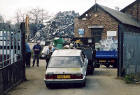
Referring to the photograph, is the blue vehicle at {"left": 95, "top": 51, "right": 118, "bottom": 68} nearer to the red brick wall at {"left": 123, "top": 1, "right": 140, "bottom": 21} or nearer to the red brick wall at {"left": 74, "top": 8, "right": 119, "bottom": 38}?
the red brick wall at {"left": 74, "top": 8, "right": 119, "bottom": 38}

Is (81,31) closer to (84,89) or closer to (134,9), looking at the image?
Answer: (134,9)

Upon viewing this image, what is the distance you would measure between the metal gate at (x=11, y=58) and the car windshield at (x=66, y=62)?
169cm

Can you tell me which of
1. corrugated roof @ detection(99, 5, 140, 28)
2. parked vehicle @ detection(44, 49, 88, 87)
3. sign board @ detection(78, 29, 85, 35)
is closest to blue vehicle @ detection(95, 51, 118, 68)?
parked vehicle @ detection(44, 49, 88, 87)

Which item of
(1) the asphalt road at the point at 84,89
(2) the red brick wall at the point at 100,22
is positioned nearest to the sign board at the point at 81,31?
(2) the red brick wall at the point at 100,22

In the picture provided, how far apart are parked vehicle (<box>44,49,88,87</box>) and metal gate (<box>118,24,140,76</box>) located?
109 inches

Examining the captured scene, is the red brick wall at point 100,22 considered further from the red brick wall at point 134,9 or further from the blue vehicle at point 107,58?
the blue vehicle at point 107,58

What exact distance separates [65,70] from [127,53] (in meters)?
4.62

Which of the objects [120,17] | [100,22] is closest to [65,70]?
[100,22]

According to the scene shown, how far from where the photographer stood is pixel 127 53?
16.2m

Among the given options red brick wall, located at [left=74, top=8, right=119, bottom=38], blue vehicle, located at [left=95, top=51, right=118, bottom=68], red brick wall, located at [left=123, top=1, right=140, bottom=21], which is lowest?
blue vehicle, located at [left=95, top=51, right=118, bottom=68]

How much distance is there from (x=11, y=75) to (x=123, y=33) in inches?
244

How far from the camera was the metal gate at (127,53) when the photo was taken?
52.3ft

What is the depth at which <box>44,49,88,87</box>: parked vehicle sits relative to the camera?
12.6 meters

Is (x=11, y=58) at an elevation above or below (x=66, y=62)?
above
